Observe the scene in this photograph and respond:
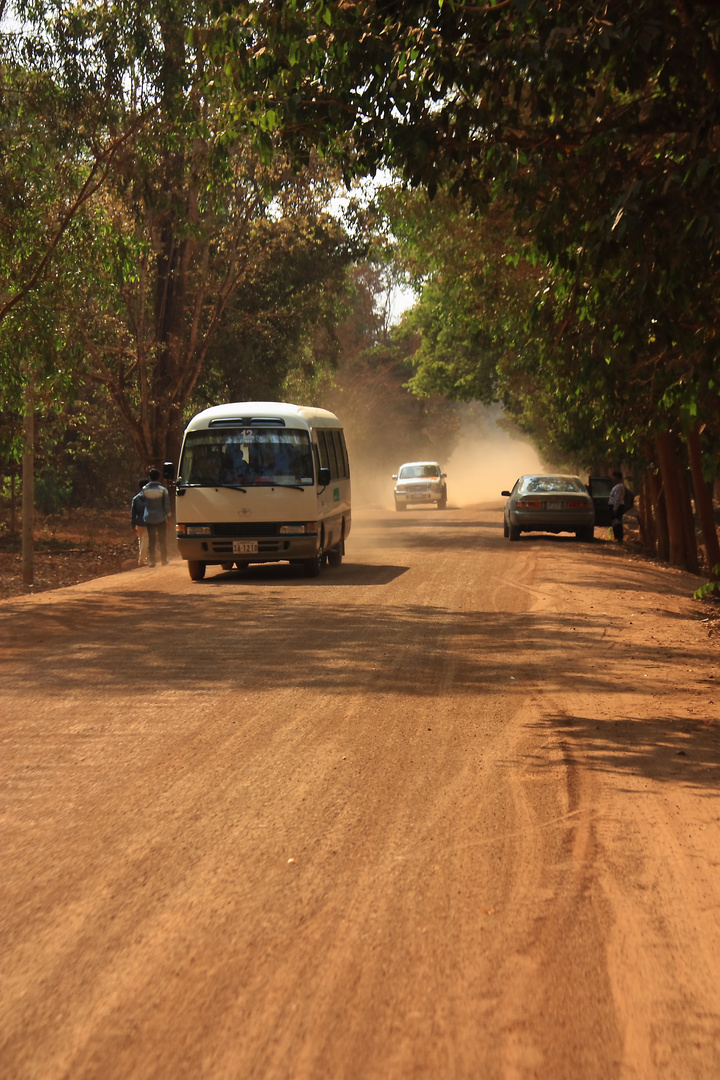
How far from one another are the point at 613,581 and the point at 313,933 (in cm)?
1346

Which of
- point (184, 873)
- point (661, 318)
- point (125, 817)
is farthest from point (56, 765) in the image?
point (661, 318)

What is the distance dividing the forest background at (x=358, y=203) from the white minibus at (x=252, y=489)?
219 centimetres

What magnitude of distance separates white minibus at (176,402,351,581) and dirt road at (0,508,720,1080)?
5.97 metres

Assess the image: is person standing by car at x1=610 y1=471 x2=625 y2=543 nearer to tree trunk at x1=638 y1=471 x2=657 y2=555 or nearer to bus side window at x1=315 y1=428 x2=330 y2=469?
tree trunk at x1=638 y1=471 x2=657 y2=555

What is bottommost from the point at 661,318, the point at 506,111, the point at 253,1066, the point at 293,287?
the point at 253,1066

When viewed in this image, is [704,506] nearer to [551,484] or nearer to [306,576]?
[551,484]

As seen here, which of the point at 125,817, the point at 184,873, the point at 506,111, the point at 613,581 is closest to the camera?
the point at 184,873

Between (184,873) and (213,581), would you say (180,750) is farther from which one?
(213,581)

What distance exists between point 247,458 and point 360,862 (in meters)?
12.6

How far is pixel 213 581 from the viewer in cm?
1717

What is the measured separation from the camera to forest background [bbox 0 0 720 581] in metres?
8.02

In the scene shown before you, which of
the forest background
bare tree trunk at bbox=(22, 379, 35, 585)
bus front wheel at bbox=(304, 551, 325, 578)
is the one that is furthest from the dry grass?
bus front wheel at bbox=(304, 551, 325, 578)

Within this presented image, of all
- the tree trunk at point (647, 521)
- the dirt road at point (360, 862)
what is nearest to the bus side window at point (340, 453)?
the dirt road at point (360, 862)

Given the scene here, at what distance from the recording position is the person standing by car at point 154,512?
845 inches
